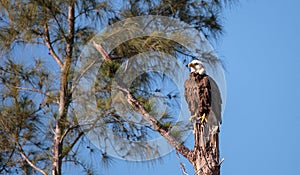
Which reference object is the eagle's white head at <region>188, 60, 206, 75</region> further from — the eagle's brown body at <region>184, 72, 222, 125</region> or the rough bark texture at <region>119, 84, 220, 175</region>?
the rough bark texture at <region>119, 84, 220, 175</region>

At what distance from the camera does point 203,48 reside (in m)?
3.06

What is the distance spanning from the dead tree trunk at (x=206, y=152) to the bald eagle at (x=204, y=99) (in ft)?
0.16

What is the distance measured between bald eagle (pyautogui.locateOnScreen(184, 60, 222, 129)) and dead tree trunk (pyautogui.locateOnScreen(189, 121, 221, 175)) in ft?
0.16

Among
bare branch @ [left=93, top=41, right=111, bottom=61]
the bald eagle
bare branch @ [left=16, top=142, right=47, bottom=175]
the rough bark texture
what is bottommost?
the rough bark texture

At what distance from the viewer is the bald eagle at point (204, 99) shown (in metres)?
2.09

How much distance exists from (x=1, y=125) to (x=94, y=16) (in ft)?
2.72

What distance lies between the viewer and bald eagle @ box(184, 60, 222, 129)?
82.4 inches

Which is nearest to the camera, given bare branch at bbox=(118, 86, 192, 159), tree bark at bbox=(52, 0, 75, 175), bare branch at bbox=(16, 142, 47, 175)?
bare branch at bbox=(118, 86, 192, 159)

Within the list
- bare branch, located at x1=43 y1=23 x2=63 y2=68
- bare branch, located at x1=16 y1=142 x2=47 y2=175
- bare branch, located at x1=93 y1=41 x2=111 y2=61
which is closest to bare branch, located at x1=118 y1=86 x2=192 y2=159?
bare branch, located at x1=93 y1=41 x2=111 y2=61

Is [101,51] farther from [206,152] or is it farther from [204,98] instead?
[206,152]

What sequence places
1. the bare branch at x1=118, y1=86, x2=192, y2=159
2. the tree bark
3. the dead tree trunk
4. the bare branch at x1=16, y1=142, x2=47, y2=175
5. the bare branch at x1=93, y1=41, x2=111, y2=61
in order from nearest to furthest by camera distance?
the dead tree trunk
the bare branch at x1=118, y1=86, x2=192, y2=159
the bare branch at x1=93, y1=41, x2=111, y2=61
the tree bark
the bare branch at x1=16, y1=142, x2=47, y2=175

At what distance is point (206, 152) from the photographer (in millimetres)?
2033

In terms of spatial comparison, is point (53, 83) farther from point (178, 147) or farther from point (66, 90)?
point (178, 147)

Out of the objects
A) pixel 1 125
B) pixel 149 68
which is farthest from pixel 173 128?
pixel 1 125
